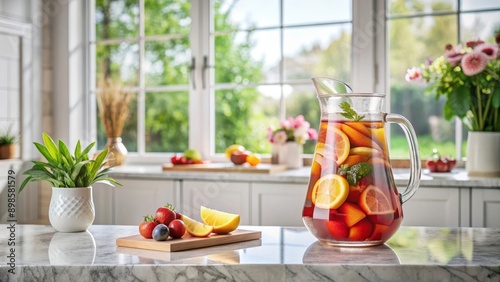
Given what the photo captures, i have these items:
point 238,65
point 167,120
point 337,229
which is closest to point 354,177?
point 337,229

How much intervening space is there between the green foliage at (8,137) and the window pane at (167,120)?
19.6 feet

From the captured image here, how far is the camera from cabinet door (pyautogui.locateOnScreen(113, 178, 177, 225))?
136 inches

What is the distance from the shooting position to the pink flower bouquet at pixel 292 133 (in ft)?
11.7

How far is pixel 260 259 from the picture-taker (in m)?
1.27

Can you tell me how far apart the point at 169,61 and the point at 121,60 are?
0.79 meters

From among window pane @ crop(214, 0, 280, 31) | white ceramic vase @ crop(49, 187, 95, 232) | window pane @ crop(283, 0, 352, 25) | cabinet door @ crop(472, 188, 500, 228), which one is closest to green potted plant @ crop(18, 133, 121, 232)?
white ceramic vase @ crop(49, 187, 95, 232)

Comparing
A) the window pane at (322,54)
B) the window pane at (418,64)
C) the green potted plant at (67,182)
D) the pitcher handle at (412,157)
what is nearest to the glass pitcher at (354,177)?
the pitcher handle at (412,157)

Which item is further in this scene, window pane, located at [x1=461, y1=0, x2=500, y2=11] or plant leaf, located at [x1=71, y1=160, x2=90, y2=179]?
window pane, located at [x1=461, y1=0, x2=500, y2=11]

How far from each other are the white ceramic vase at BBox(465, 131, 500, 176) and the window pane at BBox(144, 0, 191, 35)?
7506 mm

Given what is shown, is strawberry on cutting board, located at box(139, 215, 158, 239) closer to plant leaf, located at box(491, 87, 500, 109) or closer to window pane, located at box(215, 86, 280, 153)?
plant leaf, located at box(491, 87, 500, 109)

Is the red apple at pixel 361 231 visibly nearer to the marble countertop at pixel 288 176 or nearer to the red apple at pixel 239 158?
the marble countertop at pixel 288 176

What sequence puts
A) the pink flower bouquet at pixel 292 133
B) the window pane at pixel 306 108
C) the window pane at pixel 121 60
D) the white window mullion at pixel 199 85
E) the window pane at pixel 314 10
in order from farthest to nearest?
the window pane at pixel 306 108 → the window pane at pixel 121 60 → the window pane at pixel 314 10 → the white window mullion at pixel 199 85 → the pink flower bouquet at pixel 292 133

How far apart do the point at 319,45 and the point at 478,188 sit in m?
7.40

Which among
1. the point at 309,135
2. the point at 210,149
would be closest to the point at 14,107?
the point at 210,149
